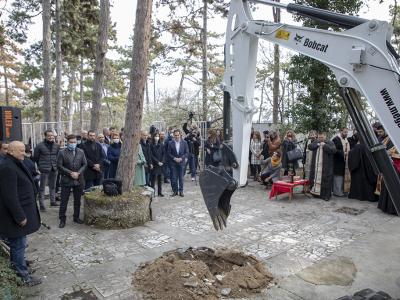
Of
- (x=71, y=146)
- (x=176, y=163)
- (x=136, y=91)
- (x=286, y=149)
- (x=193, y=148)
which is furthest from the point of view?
(x=193, y=148)

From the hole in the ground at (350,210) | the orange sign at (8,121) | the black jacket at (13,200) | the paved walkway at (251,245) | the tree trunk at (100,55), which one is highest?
the tree trunk at (100,55)

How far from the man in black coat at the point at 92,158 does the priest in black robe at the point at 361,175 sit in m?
6.79

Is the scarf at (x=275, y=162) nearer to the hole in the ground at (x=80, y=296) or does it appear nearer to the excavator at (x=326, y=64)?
the excavator at (x=326, y=64)

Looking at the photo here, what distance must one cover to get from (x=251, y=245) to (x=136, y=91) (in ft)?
13.7

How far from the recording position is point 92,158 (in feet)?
30.4

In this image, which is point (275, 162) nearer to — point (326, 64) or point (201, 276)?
point (201, 276)

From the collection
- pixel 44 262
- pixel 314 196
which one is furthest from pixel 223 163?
pixel 314 196

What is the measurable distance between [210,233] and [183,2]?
1415 centimetres

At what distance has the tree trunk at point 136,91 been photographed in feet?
26.0

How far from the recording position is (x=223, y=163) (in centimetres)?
461

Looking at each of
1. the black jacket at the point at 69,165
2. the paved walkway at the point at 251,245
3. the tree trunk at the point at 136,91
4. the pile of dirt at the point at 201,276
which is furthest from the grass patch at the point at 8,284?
the tree trunk at the point at 136,91

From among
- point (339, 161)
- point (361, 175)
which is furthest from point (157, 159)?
point (361, 175)

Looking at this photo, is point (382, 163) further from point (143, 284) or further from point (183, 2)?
point (183, 2)

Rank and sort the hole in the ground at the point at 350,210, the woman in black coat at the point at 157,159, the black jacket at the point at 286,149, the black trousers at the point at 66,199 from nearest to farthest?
1. the black trousers at the point at 66,199
2. the hole in the ground at the point at 350,210
3. the woman in black coat at the point at 157,159
4. the black jacket at the point at 286,149
